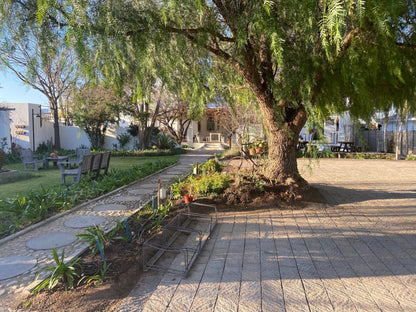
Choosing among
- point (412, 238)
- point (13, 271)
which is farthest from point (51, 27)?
point (412, 238)

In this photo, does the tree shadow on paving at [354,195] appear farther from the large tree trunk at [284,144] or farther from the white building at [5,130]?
the white building at [5,130]

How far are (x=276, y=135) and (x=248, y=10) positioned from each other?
270cm

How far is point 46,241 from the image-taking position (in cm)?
440

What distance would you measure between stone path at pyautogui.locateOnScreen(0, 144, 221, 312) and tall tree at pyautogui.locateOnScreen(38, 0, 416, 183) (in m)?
2.81

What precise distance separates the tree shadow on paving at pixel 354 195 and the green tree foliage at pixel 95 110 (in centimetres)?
1452

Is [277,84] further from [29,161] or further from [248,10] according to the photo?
[29,161]

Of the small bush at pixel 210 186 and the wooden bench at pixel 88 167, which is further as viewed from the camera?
the wooden bench at pixel 88 167

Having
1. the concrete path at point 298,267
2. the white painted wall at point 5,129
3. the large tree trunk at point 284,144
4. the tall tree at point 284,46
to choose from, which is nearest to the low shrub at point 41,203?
the tall tree at point 284,46

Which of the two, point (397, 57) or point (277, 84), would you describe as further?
point (277, 84)

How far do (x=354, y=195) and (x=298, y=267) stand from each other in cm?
502

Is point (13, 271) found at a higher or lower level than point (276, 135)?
lower

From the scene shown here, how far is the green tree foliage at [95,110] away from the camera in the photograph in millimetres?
19000

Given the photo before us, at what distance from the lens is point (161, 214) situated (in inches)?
206

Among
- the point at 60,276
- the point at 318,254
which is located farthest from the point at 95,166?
the point at 318,254
